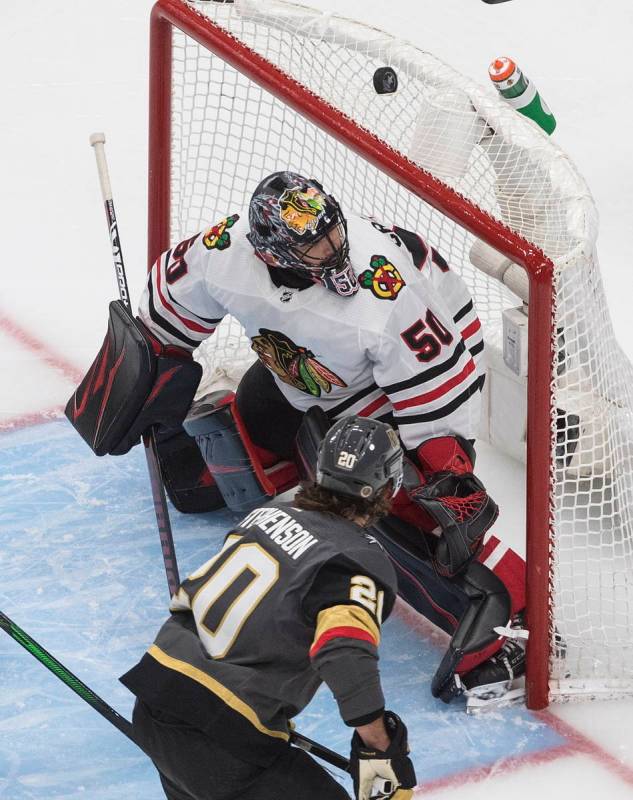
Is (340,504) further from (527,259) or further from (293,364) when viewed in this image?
(293,364)

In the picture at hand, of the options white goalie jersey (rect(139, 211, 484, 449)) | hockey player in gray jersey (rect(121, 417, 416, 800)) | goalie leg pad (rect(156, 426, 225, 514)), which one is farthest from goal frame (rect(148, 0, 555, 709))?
goalie leg pad (rect(156, 426, 225, 514))

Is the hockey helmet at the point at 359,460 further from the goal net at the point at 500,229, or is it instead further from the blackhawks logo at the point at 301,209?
the blackhawks logo at the point at 301,209

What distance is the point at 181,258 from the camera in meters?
3.13

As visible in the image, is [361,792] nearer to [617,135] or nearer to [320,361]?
[320,361]

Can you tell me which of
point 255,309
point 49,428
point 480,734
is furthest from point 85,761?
point 49,428

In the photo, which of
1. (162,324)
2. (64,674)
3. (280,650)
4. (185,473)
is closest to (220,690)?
(280,650)

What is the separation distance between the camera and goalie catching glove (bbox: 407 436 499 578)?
2.82m

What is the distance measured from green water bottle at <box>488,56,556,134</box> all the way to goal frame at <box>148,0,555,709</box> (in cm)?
71

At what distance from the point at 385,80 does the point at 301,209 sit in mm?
537

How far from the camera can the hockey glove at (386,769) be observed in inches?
80.7

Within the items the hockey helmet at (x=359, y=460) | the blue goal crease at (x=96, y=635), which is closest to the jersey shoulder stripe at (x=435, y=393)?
the blue goal crease at (x=96, y=635)

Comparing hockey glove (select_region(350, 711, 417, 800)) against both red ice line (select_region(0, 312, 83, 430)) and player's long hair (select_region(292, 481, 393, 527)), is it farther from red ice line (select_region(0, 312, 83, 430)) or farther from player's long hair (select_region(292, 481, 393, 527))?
red ice line (select_region(0, 312, 83, 430))

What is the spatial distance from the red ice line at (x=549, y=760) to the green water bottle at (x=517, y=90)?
1.58 metres

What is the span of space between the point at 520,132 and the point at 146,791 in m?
1.60
